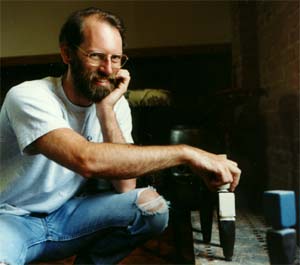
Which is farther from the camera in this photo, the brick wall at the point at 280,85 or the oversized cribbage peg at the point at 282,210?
the brick wall at the point at 280,85

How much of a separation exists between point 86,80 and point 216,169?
57 centimetres

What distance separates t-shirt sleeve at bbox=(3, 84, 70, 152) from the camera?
103 cm

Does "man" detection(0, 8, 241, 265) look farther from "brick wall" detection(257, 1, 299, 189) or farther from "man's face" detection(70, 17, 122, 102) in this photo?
"brick wall" detection(257, 1, 299, 189)

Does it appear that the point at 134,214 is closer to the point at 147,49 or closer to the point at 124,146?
the point at 124,146

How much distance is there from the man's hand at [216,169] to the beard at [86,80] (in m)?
0.48

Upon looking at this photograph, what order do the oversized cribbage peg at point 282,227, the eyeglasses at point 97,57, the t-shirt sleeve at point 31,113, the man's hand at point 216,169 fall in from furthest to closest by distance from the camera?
the eyeglasses at point 97,57 < the t-shirt sleeve at point 31,113 < the man's hand at point 216,169 < the oversized cribbage peg at point 282,227

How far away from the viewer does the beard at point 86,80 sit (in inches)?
49.4

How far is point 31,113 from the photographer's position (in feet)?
3.48

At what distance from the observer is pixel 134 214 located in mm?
1230

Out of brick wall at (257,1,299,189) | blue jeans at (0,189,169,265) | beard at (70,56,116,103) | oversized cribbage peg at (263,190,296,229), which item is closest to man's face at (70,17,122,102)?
beard at (70,56,116,103)

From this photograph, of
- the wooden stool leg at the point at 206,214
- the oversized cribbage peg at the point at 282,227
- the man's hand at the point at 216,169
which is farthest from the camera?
the wooden stool leg at the point at 206,214

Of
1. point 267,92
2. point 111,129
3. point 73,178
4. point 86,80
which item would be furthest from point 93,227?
point 267,92

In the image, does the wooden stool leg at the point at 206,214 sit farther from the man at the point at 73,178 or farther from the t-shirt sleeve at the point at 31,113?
the t-shirt sleeve at the point at 31,113

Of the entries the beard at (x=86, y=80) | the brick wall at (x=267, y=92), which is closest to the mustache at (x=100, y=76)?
the beard at (x=86, y=80)
